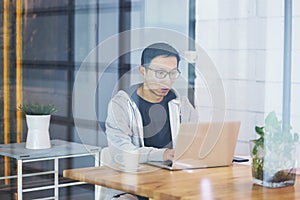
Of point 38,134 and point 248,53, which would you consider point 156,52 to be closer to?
point 248,53

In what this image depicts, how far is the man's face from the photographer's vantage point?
7.20 feet

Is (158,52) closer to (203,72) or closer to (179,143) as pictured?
(203,72)

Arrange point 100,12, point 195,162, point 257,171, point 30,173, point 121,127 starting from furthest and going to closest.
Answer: point 100,12 < point 30,173 < point 121,127 < point 195,162 < point 257,171

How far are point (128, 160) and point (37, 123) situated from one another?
0.73 meters

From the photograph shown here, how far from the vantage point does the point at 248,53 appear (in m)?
2.34

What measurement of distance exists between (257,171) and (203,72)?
38.2 inches

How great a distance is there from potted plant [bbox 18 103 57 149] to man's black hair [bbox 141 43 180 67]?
0.46 metres

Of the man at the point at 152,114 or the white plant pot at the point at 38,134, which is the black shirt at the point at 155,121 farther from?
the white plant pot at the point at 38,134

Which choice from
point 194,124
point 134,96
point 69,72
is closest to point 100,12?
point 69,72

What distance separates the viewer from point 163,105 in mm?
2145

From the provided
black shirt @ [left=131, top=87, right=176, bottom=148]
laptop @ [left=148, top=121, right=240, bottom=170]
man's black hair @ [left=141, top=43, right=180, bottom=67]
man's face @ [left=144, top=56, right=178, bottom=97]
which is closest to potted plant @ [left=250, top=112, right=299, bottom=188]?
laptop @ [left=148, top=121, right=240, bottom=170]

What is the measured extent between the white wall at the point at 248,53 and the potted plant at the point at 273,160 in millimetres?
295

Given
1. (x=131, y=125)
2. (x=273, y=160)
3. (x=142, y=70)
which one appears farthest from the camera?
(x=142, y=70)

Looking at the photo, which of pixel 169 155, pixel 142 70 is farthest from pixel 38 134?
pixel 169 155
